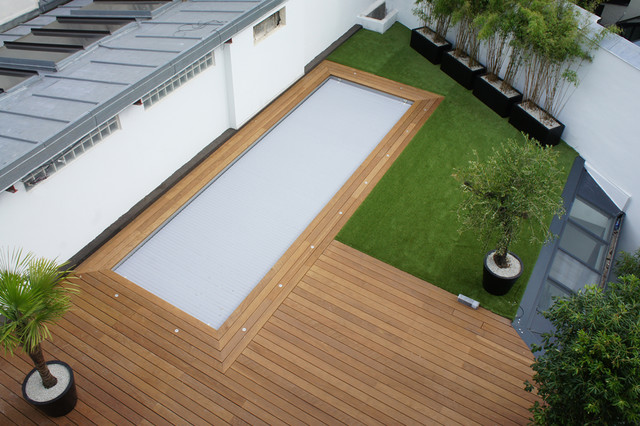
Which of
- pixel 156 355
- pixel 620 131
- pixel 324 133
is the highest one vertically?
pixel 620 131

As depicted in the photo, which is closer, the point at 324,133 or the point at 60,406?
the point at 60,406

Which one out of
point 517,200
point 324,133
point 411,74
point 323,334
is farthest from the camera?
point 411,74

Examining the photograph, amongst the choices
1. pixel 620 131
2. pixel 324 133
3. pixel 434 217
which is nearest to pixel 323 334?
pixel 434 217

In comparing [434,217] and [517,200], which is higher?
[517,200]

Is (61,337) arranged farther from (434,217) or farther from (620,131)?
(620,131)

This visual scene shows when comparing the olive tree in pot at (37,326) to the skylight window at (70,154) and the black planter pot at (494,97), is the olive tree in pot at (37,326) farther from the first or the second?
the black planter pot at (494,97)

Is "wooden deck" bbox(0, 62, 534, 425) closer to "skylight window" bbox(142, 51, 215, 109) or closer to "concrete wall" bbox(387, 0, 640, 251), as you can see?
"skylight window" bbox(142, 51, 215, 109)

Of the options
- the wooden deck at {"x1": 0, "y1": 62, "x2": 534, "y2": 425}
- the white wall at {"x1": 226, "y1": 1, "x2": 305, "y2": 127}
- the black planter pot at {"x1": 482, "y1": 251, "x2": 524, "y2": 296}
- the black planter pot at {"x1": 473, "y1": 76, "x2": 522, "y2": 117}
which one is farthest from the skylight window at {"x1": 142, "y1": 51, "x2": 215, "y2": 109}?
the black planter pot at {"x1": 473, "y1": 76, "x2": 522, "y2": 117}
